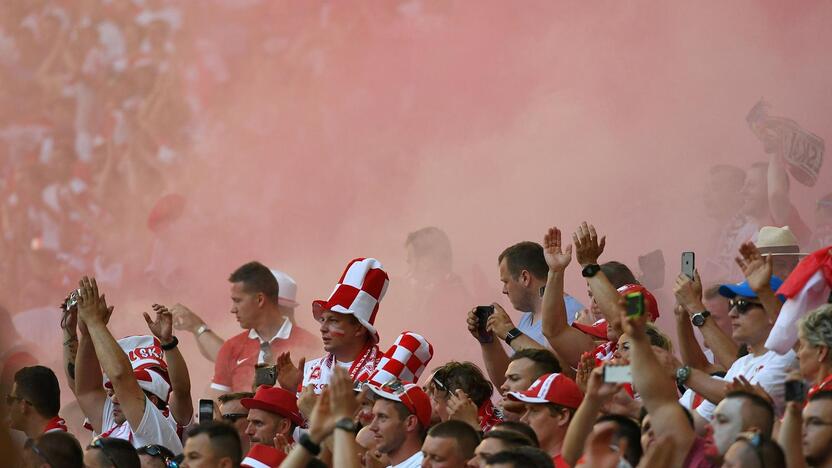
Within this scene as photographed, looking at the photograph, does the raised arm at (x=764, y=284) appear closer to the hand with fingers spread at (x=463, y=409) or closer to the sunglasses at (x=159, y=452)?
the hand with fingers spread at (x=463, y=409)

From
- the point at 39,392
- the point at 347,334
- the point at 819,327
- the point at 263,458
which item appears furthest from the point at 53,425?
the point at 819,327

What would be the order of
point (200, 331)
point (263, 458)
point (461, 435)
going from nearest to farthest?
point (461, 435), point (263, 458), point (200, 331)

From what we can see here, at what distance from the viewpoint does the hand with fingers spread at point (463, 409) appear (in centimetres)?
577

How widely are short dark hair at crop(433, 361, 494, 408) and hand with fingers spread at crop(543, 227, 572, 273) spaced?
1.80ft

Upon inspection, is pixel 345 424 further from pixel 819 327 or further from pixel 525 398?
pixel 819 327

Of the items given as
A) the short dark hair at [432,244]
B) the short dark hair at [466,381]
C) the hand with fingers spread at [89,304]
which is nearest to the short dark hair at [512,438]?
the short dark hair at [466,381]

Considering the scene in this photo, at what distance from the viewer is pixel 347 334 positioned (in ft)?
22.0

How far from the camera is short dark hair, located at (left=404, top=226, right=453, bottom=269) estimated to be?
10.3 metres

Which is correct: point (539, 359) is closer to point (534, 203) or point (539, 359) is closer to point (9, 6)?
point (534, 203)

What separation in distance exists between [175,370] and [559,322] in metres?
1.94

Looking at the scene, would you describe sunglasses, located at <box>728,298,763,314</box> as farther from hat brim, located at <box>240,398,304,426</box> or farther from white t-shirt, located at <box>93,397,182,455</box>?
white t-shirt, located at <box>93,397,182,455</box>

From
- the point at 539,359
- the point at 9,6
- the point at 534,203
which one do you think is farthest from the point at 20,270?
the point at 539,359

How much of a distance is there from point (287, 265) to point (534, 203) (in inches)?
86.2

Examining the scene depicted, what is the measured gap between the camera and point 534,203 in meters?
9.91
